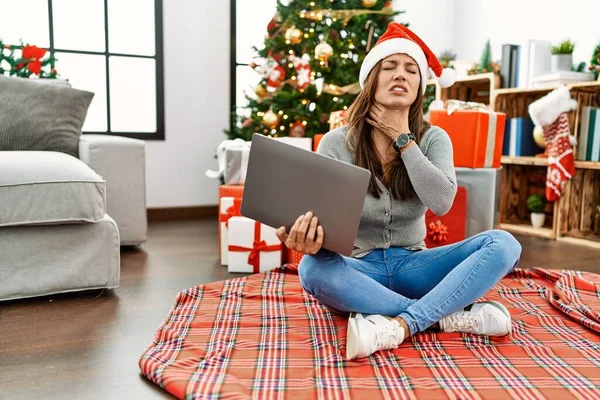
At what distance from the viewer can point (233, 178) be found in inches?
95.7

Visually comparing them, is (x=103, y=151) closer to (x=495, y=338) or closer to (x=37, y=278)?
(x=37, y=278)

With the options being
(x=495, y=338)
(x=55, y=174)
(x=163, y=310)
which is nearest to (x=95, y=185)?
(x=55, y=174)

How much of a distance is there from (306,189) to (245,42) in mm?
2775

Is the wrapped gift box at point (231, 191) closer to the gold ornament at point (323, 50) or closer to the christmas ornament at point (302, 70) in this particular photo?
the christmas ornament at point (302, 70)

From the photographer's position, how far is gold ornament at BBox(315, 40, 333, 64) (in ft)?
10.8

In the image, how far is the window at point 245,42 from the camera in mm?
3707

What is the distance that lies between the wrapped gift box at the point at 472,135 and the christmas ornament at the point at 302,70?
3.48 ft

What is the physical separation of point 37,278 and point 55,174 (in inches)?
13.4

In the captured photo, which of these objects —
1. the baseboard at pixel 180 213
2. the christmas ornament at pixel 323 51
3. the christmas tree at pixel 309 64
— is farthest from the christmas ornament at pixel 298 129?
the baseboard at pixel 180 213

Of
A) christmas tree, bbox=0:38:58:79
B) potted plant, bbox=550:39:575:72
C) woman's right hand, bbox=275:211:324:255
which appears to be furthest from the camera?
potted plant, bbox=550:39:575:72

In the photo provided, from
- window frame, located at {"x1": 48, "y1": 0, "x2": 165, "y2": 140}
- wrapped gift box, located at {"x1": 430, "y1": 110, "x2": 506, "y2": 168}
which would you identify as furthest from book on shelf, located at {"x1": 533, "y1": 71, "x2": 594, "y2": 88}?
window frame, located at {"x1": 48, "y1": 0, "x2": 165, "y2": 140}

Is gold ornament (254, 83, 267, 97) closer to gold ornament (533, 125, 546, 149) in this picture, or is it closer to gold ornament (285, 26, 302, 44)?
gold ornament (285, 26, 302, 44)

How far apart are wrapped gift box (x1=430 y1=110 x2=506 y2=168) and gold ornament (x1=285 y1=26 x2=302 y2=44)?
1242 mm

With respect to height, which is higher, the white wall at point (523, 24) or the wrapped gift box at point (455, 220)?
the white wall at point (523, 24)
